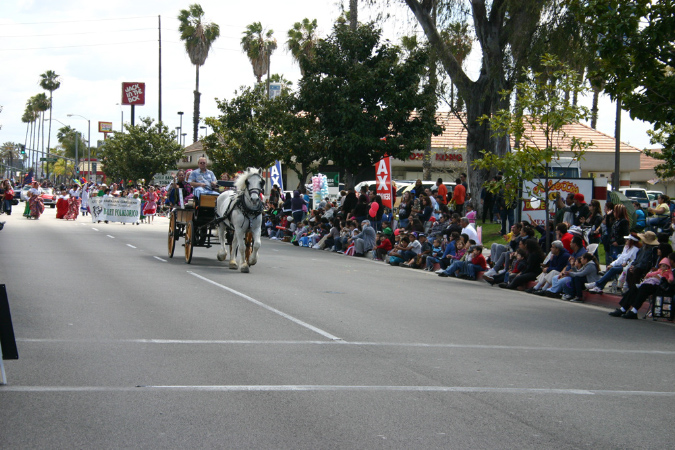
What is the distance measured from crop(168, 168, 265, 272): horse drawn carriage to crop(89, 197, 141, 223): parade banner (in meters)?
21.5

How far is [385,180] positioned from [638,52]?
13344mm

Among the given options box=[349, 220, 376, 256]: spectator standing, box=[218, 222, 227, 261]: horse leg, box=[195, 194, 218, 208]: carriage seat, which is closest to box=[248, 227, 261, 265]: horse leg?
box=[218, 222, 227, 261]: horse leg

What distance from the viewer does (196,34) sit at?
68.7m

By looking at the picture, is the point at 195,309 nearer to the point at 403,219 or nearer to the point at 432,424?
the point at 432,424

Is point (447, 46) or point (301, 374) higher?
point (447, 46)

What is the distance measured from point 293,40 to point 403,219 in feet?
125

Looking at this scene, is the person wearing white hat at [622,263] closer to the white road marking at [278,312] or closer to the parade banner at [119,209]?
the white road marking at [278,312]

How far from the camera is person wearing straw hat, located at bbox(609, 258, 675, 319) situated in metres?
13.1

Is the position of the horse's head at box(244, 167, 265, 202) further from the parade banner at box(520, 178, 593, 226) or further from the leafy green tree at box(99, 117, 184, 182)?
the leafy green tree at box(99, 117, 184, 182)

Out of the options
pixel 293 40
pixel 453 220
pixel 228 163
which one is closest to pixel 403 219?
pixel 453 220

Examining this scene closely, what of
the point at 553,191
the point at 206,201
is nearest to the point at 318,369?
the point at 206,201

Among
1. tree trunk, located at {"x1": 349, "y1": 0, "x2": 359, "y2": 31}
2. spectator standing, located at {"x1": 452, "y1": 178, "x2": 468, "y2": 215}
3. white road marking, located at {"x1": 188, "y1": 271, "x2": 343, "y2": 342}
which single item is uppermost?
tree trunk, located at {"x1": 349, "y1": 0, "x2": 359, "y2": 31}

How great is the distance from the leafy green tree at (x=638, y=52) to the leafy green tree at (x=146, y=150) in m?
60.9

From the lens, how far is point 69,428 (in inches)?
227
